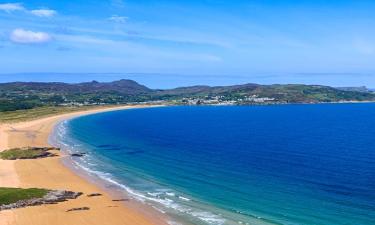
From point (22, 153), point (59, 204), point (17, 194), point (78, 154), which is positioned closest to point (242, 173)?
point (59, 204)

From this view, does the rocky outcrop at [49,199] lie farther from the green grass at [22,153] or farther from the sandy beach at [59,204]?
the green grass at [22,153]

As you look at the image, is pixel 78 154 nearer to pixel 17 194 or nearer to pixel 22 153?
pixel 22 153

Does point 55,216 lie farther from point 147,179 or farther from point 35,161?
point 35,161

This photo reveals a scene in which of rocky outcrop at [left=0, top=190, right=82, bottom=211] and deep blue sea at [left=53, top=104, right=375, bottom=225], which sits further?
rocky outcrop at [left=0, top=190, right=82, bottom=211]

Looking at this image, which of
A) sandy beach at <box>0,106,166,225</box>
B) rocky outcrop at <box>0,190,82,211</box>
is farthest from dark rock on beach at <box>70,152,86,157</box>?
rocky outcrop at <box>0,190,82,211</box>

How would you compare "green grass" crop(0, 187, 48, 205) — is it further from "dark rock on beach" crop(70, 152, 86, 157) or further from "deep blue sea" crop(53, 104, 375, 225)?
"dark rock on beach" crop(70, 152, 86, 157)

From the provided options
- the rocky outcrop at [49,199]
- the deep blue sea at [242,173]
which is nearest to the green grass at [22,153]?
the deep blue sea at [242,173]
